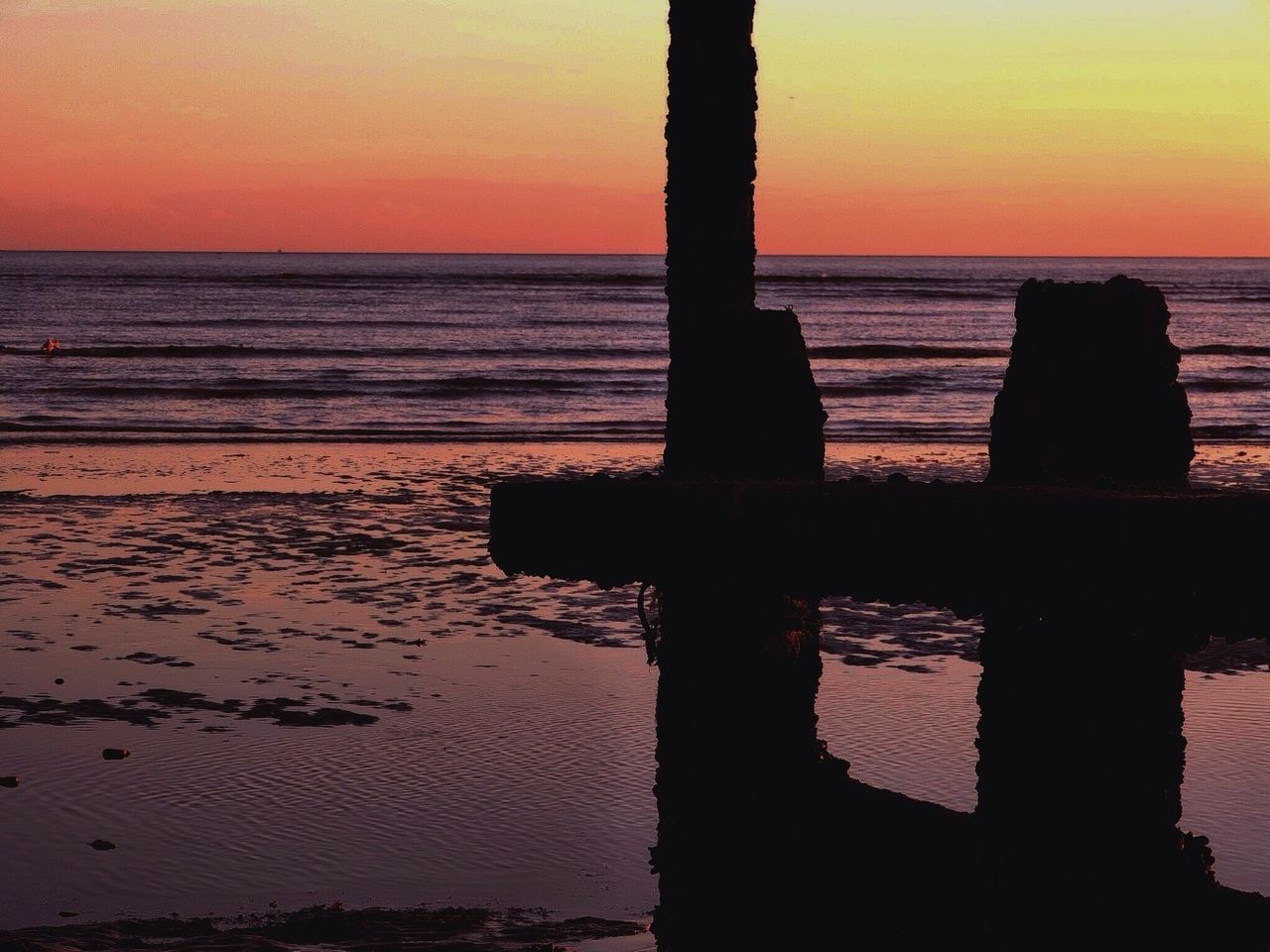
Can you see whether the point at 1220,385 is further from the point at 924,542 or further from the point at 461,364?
the point at 924,542

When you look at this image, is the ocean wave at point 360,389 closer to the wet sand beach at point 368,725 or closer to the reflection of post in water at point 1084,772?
the wet sand beach at point 368,725

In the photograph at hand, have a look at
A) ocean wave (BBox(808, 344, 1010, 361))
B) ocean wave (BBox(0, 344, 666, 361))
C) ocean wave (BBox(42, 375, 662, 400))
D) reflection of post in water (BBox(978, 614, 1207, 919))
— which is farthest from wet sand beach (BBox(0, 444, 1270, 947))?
ocean wave (BBox(808, 344, 1010, 361))

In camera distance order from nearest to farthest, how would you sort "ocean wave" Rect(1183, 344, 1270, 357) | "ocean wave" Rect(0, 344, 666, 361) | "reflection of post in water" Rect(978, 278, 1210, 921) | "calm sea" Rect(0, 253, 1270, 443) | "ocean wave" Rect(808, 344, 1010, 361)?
"reflection of post in water" Rect(978, 278, 1210, 921) → "calm sea" Rect(0, 253, 1270, 443) → "ocean wave" Rect(0, 344, 666, 361) → "ocean wave" Rect(808, 344, 1010, 361) → "ocean wave" Rect(1183, 344, 1270, 357)

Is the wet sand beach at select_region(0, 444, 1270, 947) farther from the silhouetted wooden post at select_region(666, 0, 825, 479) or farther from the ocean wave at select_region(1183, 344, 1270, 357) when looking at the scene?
the ocean wave at select_region(1183, 344, 1270, 357)

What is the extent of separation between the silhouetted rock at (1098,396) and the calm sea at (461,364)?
74.2ft

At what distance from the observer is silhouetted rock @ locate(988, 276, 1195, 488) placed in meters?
2.15

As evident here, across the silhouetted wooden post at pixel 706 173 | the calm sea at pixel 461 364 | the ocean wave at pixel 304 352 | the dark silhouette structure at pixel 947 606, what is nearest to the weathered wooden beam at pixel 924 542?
the dark silhouette structure at pixel 947 606

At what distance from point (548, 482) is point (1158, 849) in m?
0.90

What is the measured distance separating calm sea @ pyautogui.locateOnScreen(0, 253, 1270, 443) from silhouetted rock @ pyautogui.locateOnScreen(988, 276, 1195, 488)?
22.6m

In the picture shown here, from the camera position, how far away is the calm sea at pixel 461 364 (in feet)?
89.3

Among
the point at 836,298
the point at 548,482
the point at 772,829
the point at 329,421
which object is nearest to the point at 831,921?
the point at 772,829

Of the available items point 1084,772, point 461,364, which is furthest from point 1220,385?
point 1084,772

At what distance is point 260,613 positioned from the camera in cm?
1124

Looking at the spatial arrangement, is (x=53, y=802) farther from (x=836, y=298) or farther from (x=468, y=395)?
(x=836, y=298)
